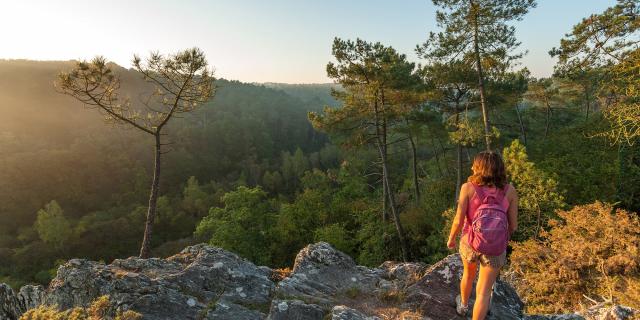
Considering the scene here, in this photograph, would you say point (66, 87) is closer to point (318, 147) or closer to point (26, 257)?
point (26, 257)

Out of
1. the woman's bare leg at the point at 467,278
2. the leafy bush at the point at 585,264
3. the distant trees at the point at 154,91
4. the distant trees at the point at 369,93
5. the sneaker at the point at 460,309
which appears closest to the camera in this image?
the woman's bare leg at the point at 467,278

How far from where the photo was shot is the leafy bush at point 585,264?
7.04 metres

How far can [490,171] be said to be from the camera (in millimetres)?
3475

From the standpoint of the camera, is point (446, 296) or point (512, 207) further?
point (446, 296)

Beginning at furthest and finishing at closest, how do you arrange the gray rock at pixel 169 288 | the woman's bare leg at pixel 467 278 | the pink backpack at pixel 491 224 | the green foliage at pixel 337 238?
the green foliage at pixel 337 238, the gray rock at pixel 169 288, the woman's bare leg at pixel 467 278, the pink backpack at pixel 491 224

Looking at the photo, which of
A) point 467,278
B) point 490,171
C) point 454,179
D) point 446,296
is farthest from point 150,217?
point 454,179

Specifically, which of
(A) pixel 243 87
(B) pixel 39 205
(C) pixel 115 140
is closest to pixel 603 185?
(B) pixel 39 205

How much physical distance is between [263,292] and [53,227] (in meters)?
60.1

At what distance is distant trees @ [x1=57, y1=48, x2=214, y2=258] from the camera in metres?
9.54

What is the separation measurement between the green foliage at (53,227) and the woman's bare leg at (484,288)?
6288cm

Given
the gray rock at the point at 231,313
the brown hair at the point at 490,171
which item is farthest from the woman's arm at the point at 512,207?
the gray rock at the point at 231,313

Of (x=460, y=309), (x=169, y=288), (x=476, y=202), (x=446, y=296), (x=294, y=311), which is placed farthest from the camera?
(x=169, y=288)

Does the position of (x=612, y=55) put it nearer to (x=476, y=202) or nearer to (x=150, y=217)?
(x=476, y=202)

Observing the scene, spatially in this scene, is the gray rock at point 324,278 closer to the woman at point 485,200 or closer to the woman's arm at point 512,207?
the woman at point 485,200
